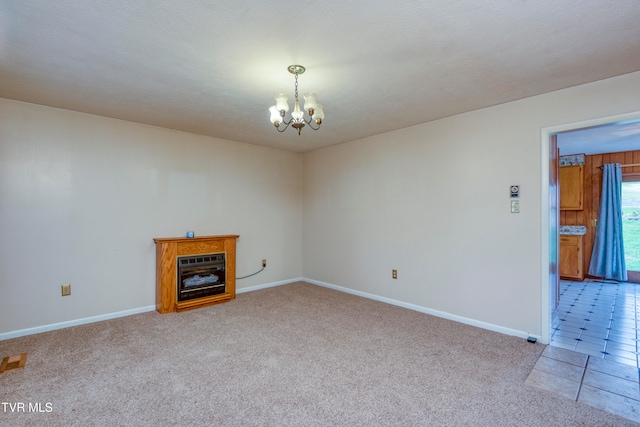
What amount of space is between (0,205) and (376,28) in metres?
3.83

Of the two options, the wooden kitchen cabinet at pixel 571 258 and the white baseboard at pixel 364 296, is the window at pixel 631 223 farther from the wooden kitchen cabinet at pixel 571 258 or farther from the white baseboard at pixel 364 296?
the white baseboard at pixel 364 296

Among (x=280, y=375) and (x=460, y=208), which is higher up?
(x=460, y=208)

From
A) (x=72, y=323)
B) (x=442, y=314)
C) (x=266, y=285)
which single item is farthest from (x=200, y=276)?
(x=442, y=314)

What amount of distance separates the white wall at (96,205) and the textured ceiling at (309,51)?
1.48ft

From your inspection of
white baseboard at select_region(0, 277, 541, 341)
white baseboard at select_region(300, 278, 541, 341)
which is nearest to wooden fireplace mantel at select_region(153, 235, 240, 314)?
white baseboard at select_region(0, 277, 541, 341)

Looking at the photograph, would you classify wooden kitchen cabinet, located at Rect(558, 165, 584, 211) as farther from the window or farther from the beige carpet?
the beige carpet

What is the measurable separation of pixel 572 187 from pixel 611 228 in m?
0.93

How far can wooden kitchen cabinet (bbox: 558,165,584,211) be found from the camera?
5.75 meters

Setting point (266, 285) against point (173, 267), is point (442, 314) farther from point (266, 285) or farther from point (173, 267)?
point (173, 267)

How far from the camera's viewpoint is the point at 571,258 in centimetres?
576

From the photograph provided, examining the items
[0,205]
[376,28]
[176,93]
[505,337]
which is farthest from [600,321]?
[0,205]

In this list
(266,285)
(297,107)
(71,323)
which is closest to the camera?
(297,107)

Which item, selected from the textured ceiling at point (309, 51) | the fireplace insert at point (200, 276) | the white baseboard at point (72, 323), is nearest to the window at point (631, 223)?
the textured ceiling at point (309, 51)

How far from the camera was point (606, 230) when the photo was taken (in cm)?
552
